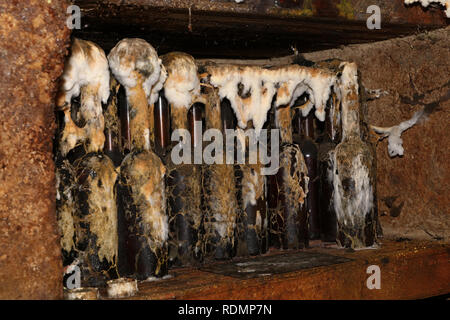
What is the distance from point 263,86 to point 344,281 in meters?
0.48

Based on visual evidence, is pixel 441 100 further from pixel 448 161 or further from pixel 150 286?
pixel 150 286

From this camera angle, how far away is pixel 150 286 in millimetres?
1014

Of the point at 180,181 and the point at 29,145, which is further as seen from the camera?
the point at 180,181

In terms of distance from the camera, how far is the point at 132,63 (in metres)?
1.07

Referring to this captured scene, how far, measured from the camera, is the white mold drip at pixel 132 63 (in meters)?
1.07

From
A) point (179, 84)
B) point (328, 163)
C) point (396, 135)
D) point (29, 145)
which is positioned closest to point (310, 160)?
point (328, 163)

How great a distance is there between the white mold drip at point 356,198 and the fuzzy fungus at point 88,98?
1.93 ft

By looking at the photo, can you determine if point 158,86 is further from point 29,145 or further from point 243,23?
point 29,145

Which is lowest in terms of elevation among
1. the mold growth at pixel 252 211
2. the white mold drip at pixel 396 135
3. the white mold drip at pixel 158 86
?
the mold growth at pixel 252 211

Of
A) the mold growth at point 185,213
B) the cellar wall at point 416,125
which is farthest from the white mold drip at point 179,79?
the cellar wall at point 416,125

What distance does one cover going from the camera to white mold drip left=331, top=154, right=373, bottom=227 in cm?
135

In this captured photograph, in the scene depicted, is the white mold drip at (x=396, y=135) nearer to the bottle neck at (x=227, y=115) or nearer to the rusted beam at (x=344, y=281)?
the rusted beam at (x=344, y=281)

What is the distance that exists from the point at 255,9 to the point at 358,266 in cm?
55

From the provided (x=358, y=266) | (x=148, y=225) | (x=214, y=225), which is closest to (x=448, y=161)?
(x=358, y=266)
